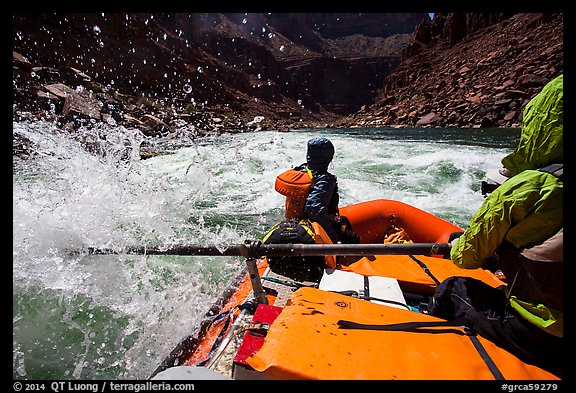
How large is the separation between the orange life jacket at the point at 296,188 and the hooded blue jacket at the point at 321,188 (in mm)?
64

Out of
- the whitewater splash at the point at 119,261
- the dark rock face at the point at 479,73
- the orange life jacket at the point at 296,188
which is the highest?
the dark rock face at the point at 479,73

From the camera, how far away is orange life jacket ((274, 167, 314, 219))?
3311 mm

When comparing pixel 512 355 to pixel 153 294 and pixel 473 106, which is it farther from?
pixel 473 106

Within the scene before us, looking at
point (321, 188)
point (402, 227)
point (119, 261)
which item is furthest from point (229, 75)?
point (321, 188)

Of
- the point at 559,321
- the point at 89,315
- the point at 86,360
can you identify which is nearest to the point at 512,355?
the point at 559,321

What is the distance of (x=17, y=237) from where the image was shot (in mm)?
3211

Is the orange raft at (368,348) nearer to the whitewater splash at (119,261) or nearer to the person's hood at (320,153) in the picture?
the whitewater splash at (119,261)

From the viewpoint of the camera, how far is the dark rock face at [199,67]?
2036cm

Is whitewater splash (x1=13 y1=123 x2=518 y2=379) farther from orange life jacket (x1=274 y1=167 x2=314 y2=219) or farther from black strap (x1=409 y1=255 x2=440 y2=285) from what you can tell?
black strap (x1=409 y1=255 x2=440 y2=285)

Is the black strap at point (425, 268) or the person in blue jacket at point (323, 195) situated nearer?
the black strap at point (425, 268)

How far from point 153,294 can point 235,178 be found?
6.24 meters

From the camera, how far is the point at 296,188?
10.9 ft

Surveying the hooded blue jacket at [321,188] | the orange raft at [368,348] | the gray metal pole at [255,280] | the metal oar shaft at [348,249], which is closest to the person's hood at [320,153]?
the hooded blue jacket at [321,188]

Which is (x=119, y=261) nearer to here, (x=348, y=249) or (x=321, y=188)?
(x=321, y=188)
